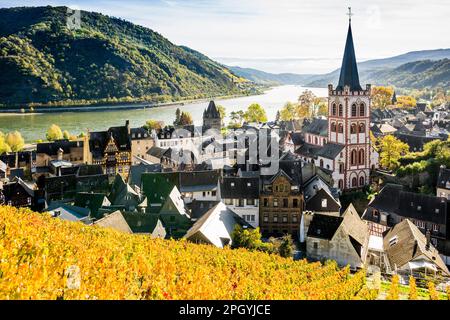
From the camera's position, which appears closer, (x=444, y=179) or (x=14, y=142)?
(x=444, y=179)

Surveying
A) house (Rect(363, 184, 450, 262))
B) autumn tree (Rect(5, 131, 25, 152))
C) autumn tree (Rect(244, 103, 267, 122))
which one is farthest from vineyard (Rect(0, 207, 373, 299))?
autumn tree (Rect(244, 103, 267, 122))

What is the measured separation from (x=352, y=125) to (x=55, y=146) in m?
35.7

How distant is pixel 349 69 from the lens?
162 feet

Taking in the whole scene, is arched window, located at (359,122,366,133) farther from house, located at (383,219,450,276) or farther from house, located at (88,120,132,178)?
house, located at (88,120,132,178)

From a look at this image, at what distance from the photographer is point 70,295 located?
29.4ft

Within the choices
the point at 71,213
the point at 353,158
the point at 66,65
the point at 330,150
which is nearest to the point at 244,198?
the point at 71,213

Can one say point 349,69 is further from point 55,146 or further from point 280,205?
point 55,146

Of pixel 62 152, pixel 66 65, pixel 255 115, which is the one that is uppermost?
pixel 66 65

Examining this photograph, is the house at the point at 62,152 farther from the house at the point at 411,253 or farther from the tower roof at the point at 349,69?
the house at the point at 411,253

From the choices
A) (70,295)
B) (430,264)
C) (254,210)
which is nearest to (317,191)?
(254,210)

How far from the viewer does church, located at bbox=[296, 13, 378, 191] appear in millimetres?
48000

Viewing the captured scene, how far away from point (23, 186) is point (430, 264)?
31833 millimetres

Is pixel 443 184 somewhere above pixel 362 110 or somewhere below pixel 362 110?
below
